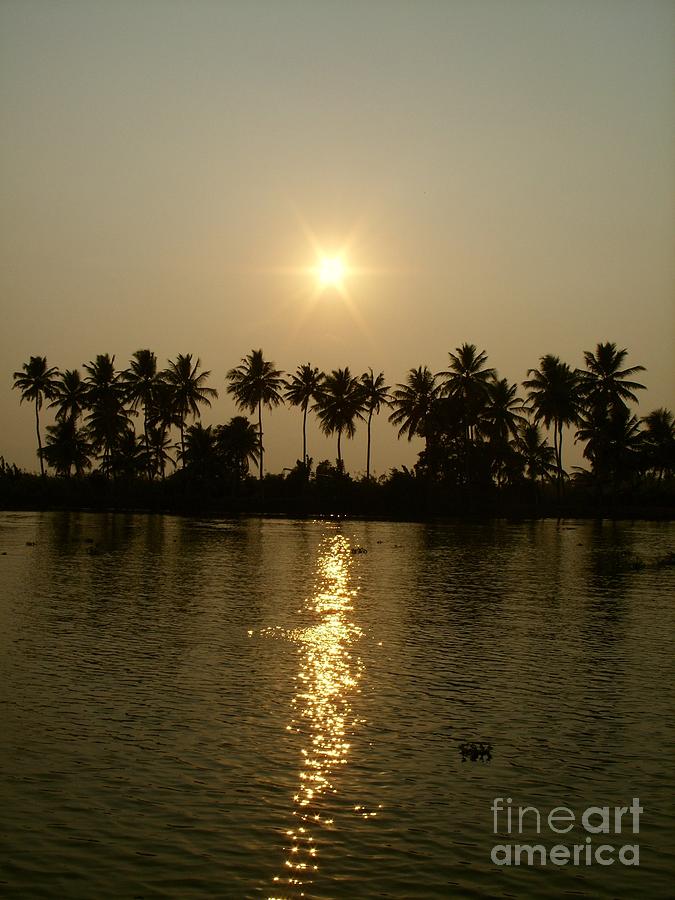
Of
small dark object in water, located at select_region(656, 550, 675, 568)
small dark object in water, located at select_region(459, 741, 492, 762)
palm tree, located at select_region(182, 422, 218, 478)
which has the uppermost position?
palm tree, located at select_region(182, 422, 218, 478)

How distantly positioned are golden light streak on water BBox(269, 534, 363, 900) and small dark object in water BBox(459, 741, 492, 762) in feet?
5.23

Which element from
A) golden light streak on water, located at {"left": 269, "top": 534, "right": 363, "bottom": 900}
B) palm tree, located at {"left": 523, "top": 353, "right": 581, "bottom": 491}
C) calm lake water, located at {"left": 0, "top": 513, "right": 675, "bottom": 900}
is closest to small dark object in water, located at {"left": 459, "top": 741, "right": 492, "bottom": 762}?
calm lake water, located at {"left": 0, "top": 513, "right": 675, "bottom": 900}

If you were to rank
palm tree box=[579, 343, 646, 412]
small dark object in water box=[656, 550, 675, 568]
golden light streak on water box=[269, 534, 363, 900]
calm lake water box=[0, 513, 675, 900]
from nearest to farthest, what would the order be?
1. calm lake water box=[0, 513, 675, 900]
2. golden light streak on water box=[269, 534, 363, 900]
3. small dark object in water box=[656, 550, 675, 568]
4. palm tree box=[579, 343, 646, 412]

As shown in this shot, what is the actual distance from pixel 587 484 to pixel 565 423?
10.6 meters

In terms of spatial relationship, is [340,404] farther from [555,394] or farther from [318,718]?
[318,718]

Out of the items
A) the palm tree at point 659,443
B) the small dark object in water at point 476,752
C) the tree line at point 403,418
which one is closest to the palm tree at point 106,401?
the tree line at point 403,418

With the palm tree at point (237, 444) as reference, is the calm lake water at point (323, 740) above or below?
below

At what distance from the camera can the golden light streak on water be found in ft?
30.4

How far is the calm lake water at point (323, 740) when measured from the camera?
902 cm

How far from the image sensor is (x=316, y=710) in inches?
586

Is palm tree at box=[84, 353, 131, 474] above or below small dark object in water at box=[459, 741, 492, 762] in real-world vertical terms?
above

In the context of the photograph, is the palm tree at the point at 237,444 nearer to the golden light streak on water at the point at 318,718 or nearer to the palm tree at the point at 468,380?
the palm tree at the point at 468,380

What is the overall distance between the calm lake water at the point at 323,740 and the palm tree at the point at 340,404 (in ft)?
243

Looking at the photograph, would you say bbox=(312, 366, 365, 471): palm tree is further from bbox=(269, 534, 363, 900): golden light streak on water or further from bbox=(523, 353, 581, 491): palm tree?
bbox=(269, 534, 363, 900): golden light streak on water
